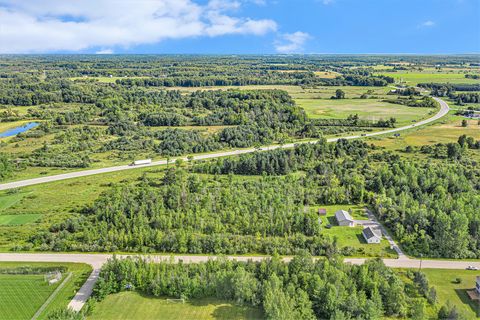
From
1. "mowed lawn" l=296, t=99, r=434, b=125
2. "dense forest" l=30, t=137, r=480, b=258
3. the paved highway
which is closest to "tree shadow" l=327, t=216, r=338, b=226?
"dense forest" l=30, t=137, r=480, b=258

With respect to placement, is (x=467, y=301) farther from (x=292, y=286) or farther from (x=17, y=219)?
(x=17, y=219)

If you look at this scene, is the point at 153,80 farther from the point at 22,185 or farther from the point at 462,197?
the point at 462,197

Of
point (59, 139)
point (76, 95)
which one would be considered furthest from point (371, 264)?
point (76, 95)

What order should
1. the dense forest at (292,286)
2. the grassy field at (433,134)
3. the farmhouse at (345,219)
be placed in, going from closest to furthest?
the dense forest at (292,286)
the farmhouse at (345,219)
the grassy field at (433,134)

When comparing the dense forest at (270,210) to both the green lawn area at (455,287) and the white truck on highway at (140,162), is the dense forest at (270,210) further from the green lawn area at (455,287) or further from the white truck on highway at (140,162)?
the white truck on highway at (140,162)

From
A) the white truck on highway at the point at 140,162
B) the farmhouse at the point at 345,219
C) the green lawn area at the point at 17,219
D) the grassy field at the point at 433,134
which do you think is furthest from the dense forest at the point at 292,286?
the grassy field at the point at 433,134
